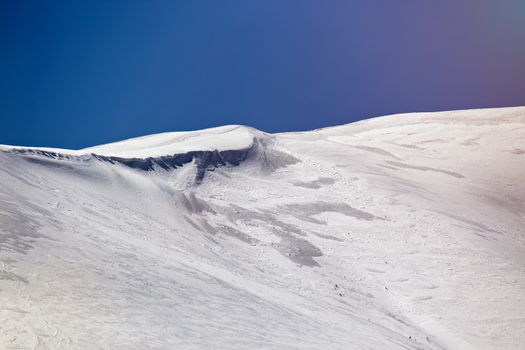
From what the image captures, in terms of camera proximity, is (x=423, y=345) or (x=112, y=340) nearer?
(x=112, y=340)

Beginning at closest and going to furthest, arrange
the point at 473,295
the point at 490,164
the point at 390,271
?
the point at 473,295, the point at 390,271, the point at 490,164

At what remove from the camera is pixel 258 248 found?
71.2 ft

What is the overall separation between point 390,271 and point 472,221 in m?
10.2

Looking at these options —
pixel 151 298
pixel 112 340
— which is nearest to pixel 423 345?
pixel 151 298

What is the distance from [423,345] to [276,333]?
278 inches

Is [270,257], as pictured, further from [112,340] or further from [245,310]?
[112,340]

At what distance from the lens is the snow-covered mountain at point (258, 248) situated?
967 cm

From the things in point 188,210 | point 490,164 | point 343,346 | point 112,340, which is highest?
point 490,164

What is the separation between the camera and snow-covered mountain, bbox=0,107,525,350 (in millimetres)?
9668

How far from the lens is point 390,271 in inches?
861

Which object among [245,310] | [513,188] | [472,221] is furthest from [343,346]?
[513,188]

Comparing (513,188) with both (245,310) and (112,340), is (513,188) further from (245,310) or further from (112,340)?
(112,340)

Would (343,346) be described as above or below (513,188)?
below

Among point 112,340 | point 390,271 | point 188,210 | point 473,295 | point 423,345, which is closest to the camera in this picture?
point 112,340
